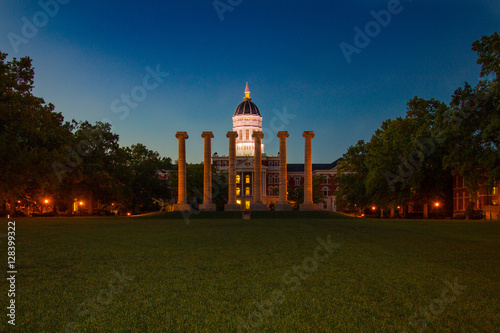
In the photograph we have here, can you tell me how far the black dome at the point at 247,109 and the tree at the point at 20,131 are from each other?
131726 millimetres

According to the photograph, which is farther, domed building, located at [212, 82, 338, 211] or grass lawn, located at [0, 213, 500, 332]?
domed building, located at [212, 82, 338, 211]

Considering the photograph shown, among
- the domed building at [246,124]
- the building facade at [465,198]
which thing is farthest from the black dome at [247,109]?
the building facade at [465,198]

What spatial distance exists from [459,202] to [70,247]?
2430 inches

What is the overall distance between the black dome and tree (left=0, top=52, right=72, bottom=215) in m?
132

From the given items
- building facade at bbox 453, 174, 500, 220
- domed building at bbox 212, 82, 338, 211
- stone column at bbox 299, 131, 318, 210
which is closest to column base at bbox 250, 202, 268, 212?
stone column at bbox 299, 131, 318, 210

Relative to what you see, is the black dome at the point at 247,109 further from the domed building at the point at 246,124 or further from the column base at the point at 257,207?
the column base at the point at 257,207

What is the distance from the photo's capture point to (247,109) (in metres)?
171

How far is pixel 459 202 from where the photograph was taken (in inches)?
2530

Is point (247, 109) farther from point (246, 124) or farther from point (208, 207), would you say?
point (208, 207)

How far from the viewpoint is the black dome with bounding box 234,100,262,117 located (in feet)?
559

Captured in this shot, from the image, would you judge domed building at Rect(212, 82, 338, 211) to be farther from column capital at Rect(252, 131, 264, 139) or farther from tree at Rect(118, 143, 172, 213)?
column capital at Rect(252, 131, 264, 139)

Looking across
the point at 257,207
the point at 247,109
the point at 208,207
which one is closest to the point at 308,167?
the point at 257,207

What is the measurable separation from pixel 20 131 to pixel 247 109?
135715mm

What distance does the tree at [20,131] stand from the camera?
1350 inches
